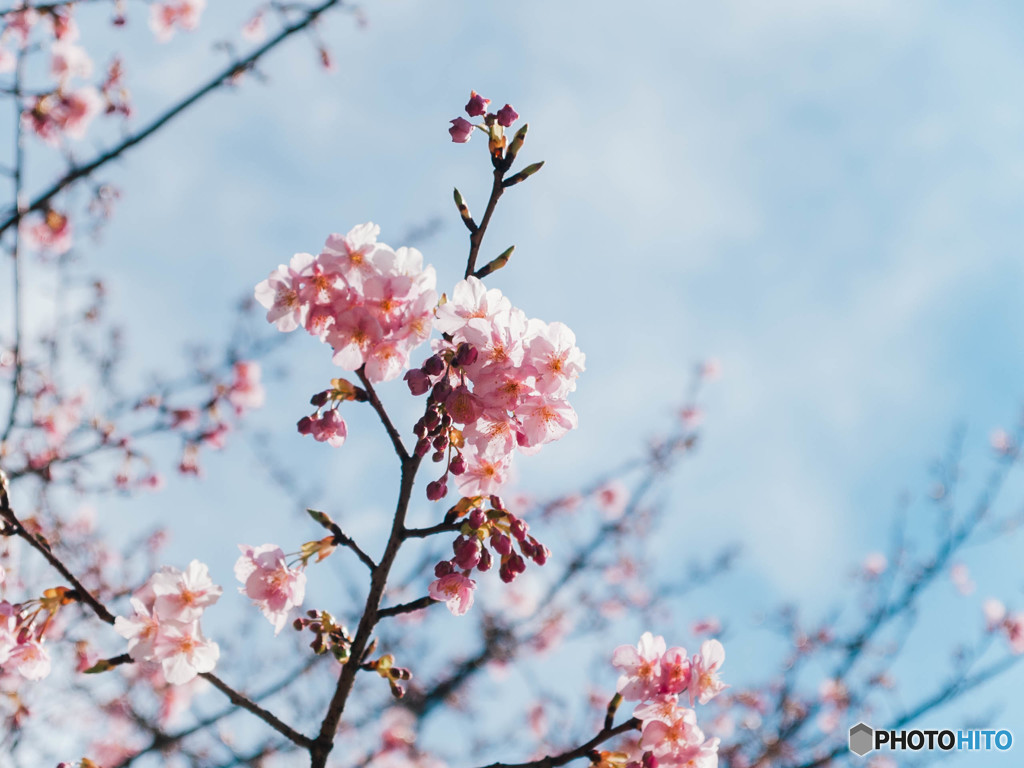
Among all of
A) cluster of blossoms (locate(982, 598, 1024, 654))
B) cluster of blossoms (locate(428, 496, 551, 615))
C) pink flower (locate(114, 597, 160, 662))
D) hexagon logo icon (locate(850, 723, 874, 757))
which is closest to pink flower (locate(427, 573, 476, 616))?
cluster of blossoms (locate(428, 496, 551, 615))

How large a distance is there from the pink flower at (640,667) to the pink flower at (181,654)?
1.24 metres

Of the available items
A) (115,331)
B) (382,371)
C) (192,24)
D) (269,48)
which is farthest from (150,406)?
(382,371)

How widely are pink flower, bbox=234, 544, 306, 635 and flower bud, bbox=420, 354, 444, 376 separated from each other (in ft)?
2.67

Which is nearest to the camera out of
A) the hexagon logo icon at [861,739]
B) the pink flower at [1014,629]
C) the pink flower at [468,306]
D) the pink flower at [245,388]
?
the pink flower at [468,306]

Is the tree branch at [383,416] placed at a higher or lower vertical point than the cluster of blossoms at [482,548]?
higher

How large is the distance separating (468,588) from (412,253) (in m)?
0.97

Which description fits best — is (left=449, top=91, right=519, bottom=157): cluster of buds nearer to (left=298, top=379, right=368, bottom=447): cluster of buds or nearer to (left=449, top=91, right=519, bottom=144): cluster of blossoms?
(left=449, top=91, right=519, bottom=144): cluster of blossoms

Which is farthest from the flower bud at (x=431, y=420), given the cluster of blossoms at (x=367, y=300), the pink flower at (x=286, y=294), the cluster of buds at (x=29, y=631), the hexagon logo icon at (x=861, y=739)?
the hexagon logo icon at (x=861, y=739)

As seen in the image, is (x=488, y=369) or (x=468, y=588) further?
(x=468, y=588)

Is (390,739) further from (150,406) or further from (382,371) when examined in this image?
(382,371)

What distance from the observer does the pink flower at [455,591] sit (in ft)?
7.03

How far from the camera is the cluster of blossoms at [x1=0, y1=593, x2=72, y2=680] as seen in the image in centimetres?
220

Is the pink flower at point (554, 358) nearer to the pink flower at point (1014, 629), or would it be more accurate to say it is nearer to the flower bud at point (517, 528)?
the flower bud at point (517, 528)

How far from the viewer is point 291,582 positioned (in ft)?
7.55
